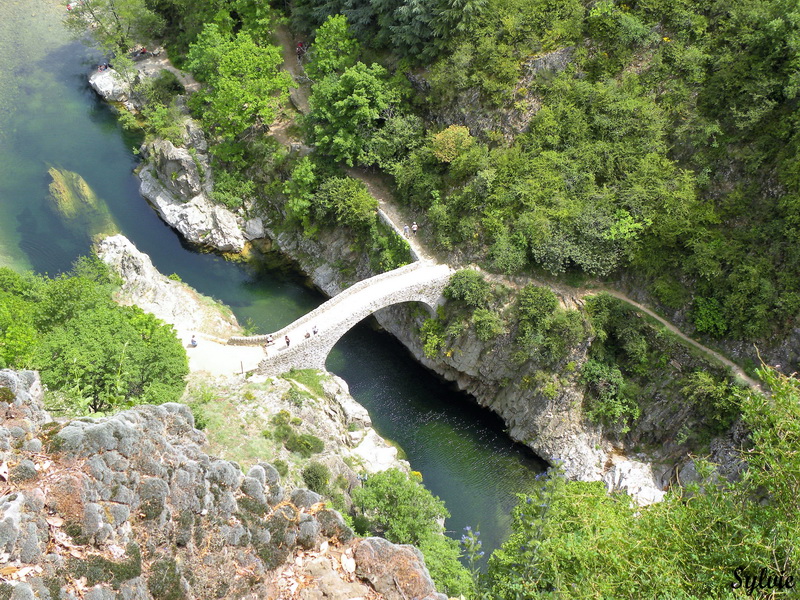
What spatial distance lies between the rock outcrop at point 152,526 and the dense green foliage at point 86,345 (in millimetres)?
4851

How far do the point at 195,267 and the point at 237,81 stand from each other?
585 inches

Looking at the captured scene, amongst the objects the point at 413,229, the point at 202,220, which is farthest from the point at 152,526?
the point at 202,220

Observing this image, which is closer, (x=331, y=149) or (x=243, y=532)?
(x=243, y=532)

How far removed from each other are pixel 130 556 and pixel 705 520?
1767 centimetres

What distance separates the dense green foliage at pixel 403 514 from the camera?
30.8m

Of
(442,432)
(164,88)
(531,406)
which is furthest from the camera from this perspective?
(164,88)

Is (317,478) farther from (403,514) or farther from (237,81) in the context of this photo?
(237,81)

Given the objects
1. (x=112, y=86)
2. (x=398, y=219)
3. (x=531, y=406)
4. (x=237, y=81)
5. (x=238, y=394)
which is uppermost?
(x=112, y=86)

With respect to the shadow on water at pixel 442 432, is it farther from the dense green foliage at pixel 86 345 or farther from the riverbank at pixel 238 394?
the dense green foliage at pixel 86 345

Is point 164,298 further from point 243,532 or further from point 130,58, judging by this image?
point 130,58

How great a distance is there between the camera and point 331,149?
4669 cm

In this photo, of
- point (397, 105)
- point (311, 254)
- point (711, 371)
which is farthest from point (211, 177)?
point (711, 371)

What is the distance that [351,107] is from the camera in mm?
46375

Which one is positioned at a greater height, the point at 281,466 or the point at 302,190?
the point at 302,190
